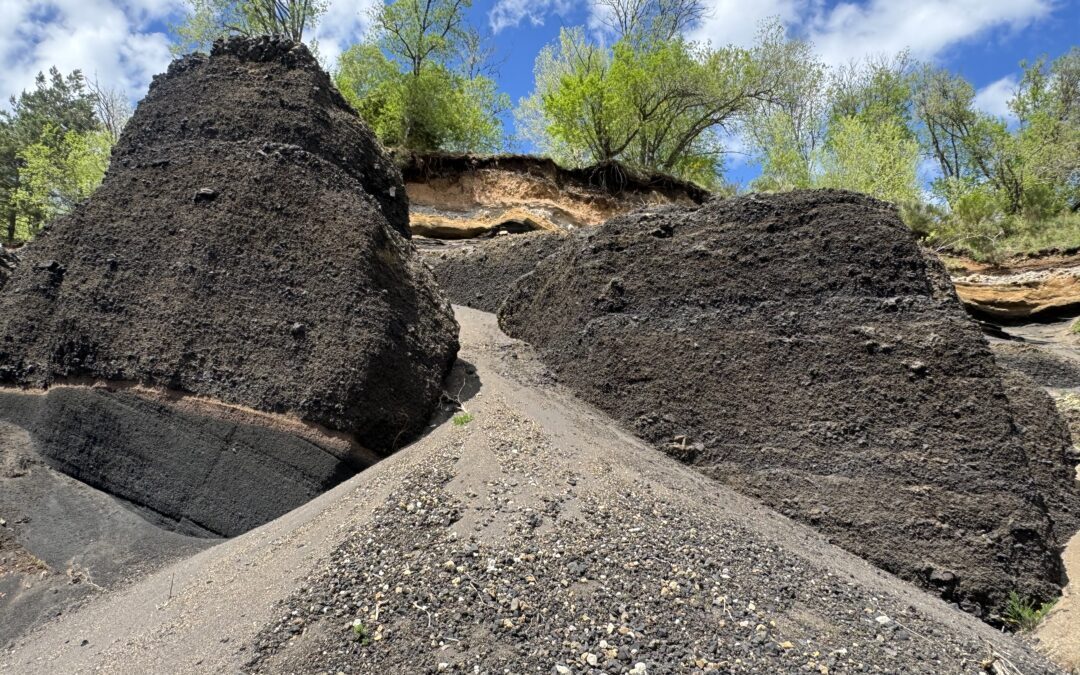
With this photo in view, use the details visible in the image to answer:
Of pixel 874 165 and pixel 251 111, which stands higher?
pixel 874 165

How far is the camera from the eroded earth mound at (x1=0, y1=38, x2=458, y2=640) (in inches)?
173

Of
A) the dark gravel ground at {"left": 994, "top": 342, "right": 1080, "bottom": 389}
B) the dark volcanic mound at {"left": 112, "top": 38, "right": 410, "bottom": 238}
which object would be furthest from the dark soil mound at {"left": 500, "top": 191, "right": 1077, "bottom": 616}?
the dark gravel ground at {"left": 994, "top": 342, "right": 1080, "bottom": 389}

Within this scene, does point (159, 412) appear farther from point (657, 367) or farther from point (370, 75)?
point (370, 75)

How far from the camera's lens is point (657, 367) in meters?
5.54

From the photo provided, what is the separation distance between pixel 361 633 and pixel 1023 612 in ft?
13.1

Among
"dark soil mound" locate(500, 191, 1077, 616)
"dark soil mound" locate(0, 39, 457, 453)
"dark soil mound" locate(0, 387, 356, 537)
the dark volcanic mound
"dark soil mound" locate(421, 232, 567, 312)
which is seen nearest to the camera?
"dark soil mound" locate(500, 191, 1077, 616)

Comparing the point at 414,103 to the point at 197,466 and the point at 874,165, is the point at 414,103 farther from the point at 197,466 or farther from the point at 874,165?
the point at 197,466

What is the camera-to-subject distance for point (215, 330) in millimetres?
4594

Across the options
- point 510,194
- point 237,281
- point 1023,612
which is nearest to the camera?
point 1023,612

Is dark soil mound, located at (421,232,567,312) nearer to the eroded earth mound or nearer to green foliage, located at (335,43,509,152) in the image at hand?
the eroded earth mound

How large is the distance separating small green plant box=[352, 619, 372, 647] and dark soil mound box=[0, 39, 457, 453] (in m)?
1.91

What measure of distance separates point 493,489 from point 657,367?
7.39ft

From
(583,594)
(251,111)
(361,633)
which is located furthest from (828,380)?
(251,111)

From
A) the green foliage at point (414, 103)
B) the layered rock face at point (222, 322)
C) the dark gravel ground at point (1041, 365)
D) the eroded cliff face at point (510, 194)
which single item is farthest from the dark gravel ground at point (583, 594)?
the green foliage at point (414, 103)
